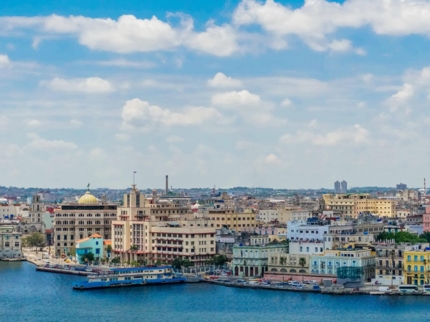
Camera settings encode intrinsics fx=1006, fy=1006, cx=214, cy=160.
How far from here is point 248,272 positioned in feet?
176

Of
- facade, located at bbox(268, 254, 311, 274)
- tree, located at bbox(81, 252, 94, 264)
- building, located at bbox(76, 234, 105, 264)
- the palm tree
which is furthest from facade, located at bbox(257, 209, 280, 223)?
the palm tree

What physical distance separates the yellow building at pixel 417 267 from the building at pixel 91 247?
23.9m

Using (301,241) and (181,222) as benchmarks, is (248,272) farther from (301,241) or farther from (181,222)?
(181,222)

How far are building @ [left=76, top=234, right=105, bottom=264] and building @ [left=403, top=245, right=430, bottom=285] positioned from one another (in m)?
23.8

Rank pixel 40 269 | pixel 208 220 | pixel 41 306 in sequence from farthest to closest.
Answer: pixel 208 220 < pixel 40 269 < pixel 41 306

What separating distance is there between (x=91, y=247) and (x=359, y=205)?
3545 centimetres

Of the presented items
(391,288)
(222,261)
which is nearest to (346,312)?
(391,288)

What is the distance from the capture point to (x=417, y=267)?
156 ft

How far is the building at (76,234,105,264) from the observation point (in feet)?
213

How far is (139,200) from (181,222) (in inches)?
153

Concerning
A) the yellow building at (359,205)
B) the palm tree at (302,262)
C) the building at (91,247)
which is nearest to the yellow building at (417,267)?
the palm tree at (302,262)

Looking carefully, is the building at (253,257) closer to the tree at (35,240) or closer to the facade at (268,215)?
the tree at (35,240)

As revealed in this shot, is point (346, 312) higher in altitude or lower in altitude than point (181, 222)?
lower

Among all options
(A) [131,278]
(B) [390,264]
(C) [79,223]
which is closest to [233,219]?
(C) [79,223]
